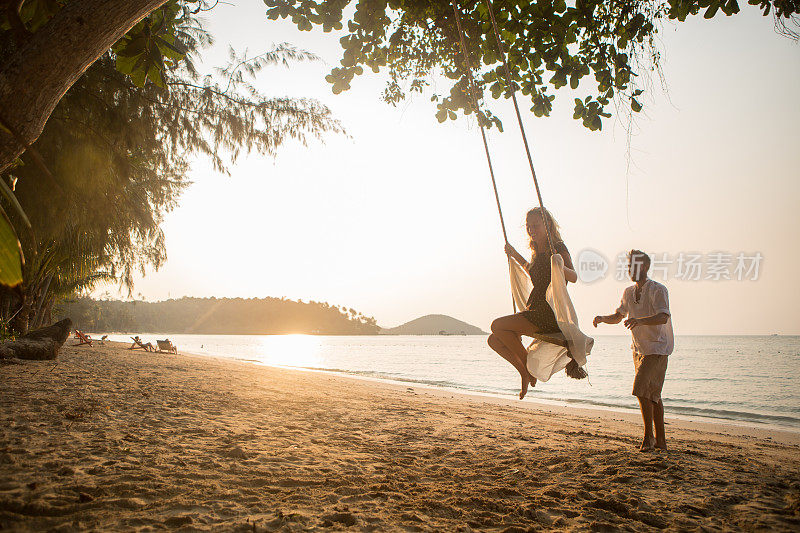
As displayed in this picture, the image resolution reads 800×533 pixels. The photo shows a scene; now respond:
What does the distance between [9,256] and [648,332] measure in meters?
4.59

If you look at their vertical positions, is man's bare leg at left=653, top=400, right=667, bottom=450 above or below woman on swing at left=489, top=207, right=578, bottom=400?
below

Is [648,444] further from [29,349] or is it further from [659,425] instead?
[29,349]

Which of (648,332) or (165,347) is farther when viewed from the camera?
(165,347)

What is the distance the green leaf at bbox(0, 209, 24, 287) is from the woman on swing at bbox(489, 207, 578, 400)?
3643 mm

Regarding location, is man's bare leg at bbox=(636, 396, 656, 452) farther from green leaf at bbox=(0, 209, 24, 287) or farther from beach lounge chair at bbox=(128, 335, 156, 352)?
beach lounge chair at bbox=(128, 335, 156, 352)

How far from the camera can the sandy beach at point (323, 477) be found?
2.19 meters

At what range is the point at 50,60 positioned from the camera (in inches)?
60.7

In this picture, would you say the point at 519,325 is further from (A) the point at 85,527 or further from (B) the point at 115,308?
(B) the point at 115,308

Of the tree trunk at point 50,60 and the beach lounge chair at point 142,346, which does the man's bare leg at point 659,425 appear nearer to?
the tree trunk at point 50,60

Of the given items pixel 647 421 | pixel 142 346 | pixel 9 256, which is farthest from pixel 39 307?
pixel 9 256

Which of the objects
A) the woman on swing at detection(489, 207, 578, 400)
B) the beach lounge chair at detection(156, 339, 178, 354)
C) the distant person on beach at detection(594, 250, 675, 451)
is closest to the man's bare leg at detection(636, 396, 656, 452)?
the distant person on beach at detection(594, 250, 675, 451)

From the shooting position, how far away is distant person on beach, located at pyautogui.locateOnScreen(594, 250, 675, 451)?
4070 millimetres

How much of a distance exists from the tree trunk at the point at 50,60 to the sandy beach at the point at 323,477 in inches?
63.9

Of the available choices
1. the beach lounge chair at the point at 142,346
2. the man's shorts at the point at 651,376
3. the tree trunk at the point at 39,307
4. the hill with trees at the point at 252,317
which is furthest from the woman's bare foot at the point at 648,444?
the hill with trees at the point at 252,317
